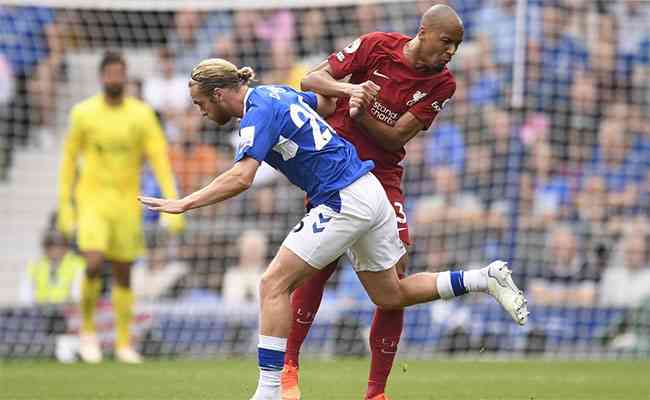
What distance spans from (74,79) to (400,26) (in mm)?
3662

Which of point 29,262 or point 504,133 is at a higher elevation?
point 504,133

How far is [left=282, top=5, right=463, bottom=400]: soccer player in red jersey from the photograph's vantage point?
6973mm

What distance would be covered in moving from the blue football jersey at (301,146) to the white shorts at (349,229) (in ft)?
0.15

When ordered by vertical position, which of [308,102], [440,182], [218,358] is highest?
[308,102]

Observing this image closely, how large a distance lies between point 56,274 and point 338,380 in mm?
4768

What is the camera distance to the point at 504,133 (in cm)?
1243

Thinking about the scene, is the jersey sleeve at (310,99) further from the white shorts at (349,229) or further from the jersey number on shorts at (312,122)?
the white shorts at (349,229)

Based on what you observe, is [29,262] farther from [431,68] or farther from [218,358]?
[431,68]

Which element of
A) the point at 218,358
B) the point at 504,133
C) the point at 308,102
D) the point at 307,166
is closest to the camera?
the point at 307,166

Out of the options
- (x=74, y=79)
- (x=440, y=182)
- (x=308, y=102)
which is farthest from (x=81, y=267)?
(x=308, y=102)

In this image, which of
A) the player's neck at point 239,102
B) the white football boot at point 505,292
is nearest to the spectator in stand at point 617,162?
the white football boot at point 505,292

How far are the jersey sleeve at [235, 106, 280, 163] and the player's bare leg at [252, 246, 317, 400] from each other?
0.50m

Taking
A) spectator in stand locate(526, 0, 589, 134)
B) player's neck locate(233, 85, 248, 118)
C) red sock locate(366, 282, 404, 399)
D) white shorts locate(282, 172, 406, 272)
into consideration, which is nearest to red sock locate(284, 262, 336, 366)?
red sock locate(366, 282, 404, 399)

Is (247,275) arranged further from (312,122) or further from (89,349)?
(312,122)
